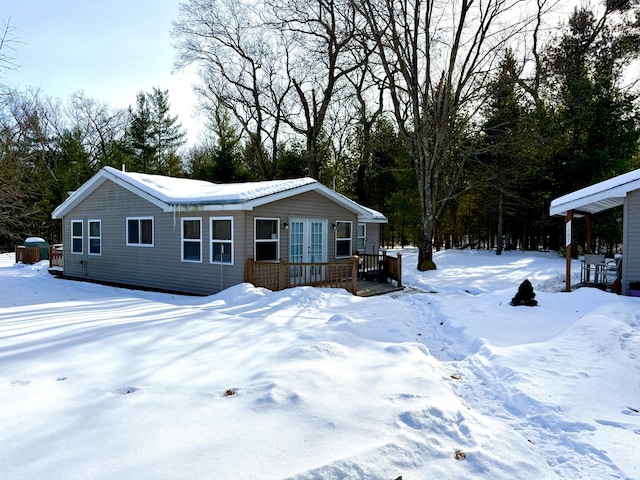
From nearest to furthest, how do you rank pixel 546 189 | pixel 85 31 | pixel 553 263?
pixel 85 31 < pixel 553 263 < pixel 546 189

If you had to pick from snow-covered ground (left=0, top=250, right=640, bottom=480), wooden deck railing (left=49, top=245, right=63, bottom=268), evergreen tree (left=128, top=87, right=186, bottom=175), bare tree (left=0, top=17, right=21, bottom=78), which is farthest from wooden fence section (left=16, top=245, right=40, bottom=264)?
bare tree (left=0, top=17, right=21, bottom=78)

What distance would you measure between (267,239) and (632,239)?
8.92 meters

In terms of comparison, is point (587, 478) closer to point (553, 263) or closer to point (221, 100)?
point (553, 263)

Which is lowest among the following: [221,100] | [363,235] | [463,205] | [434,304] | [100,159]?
[434,304]

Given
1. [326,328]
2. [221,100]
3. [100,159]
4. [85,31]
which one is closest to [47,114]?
[100,159]

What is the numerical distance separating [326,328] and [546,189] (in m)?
21.1

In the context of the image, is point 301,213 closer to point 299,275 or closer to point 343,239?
point 299,275

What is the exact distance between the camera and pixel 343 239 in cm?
1428

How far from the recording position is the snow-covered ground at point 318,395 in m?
2.74

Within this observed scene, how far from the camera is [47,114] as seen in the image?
31078mm

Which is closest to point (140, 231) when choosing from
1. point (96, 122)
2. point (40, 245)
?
point (40, 245)

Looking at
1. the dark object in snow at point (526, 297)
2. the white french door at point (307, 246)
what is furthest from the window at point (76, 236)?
the dark object in snow at point (526, 297)

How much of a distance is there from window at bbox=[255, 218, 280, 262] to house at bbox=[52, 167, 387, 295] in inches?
1.1

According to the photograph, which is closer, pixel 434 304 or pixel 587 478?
pixel 587 478
